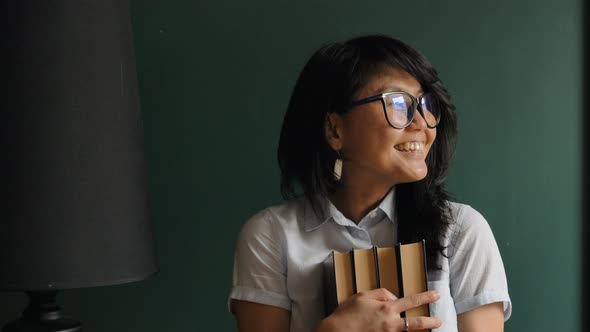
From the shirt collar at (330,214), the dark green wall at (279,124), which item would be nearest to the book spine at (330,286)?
the shirt collar at (330,214)

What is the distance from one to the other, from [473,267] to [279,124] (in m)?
0.68

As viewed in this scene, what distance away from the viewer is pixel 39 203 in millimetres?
1196

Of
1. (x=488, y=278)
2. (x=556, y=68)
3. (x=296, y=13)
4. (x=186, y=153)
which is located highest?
(x=296, y=13)

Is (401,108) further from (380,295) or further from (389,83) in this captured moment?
(380,295)

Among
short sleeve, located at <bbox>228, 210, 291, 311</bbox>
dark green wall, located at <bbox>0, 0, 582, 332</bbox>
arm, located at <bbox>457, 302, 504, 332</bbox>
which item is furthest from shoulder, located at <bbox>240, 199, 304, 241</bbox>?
arm, located at <bbox>457, 302, 504, 332</bbox>

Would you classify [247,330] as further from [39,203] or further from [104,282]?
[39,203]

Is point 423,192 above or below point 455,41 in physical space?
below

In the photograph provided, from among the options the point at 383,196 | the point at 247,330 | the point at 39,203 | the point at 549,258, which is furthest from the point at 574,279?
the point at 39,203

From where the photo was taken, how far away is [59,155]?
1.21 m

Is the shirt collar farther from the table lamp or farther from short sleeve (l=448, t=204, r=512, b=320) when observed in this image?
the table lamp

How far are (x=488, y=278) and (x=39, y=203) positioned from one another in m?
0.92

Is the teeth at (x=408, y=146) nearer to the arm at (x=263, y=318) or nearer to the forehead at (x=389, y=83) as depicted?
the forehead at (x=389, y=83)

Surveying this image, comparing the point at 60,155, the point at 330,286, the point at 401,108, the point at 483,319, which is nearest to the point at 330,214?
the point at 330,286

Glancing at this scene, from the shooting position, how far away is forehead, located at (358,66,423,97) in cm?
131
